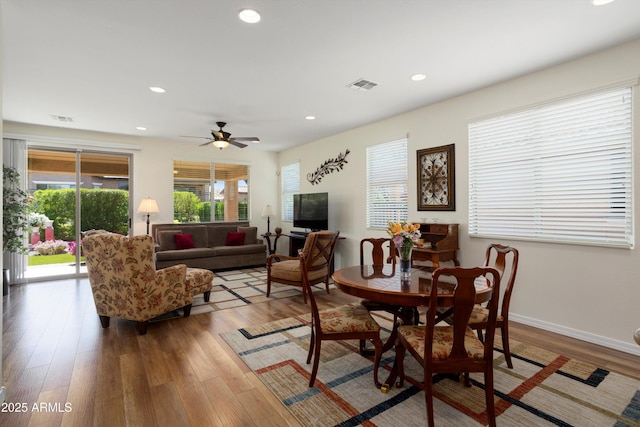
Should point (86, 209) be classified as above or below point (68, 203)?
below

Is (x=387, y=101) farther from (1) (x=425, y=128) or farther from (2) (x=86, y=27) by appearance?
(2) (x=86, y=27)

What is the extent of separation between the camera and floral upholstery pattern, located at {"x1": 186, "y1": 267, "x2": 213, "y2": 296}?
368cm

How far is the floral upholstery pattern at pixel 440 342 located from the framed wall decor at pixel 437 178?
7.69 feet

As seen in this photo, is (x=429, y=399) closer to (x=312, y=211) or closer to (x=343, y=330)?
(x=343, y=330)

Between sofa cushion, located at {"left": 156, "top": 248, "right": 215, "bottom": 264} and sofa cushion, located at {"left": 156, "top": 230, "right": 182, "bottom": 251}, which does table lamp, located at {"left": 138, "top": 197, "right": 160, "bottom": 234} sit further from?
sofa cushion, located at {"left": 156, "top": 248, "right": 215, "bottom": 264}

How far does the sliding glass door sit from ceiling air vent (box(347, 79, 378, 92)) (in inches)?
198

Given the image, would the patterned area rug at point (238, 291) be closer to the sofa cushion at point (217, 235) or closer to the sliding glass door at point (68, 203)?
the sofa cushion at point (217, 235)

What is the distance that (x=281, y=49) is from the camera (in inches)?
110

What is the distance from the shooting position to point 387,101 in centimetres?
416

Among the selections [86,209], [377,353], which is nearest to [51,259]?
[86,209]

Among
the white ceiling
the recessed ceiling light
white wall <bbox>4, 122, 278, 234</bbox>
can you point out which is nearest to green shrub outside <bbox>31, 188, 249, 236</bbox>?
A: white wall <bbox>4, 122, 278, 234</bbox>

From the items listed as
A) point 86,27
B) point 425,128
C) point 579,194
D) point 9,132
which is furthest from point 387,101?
point 9,132

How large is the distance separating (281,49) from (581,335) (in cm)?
389

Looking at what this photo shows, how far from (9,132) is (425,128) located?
6668 mm
